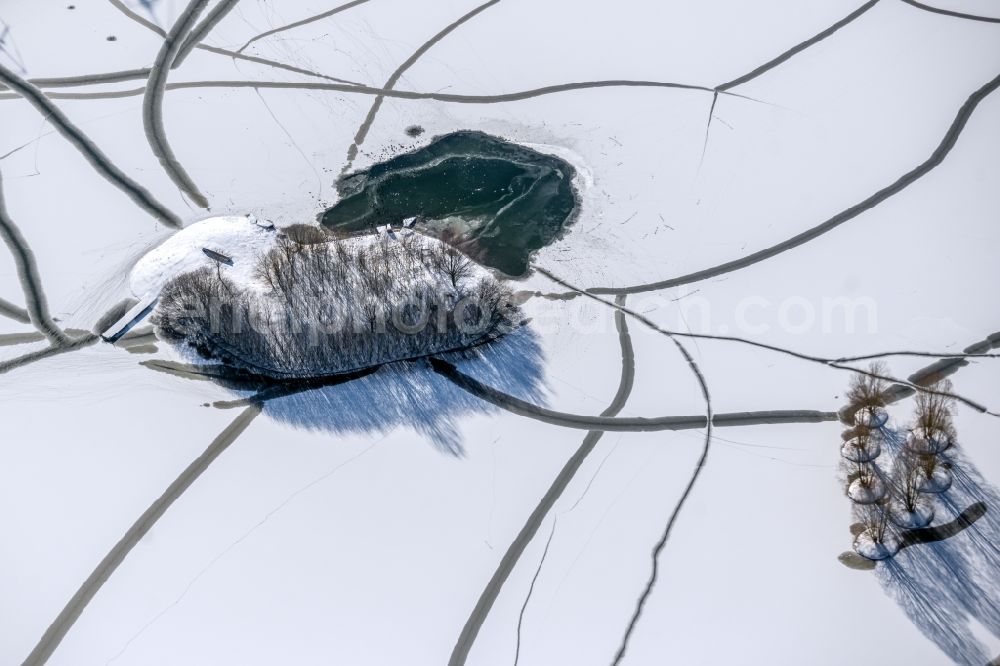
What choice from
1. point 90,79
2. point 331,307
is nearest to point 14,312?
point 90,79

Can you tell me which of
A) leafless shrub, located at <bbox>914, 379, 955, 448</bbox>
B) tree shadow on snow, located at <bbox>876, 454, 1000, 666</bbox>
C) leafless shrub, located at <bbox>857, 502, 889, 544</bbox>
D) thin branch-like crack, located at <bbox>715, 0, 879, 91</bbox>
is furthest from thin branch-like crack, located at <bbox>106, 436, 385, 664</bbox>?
thin branch-like crack, located at <bbox>715, 0, 879, 91</bbox>

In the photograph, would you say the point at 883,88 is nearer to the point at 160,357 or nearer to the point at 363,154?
the point at 363,154

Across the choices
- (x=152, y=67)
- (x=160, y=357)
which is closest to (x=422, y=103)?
(x=152, y=67)

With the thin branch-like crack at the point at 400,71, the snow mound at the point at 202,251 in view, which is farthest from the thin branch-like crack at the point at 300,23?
the snow mound at the point at 202,251

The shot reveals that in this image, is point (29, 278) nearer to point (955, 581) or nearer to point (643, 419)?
point (643, 419)

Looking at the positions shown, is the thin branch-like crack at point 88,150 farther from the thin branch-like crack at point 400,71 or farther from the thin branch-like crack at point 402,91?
the thin branch-like crack at point 400,71

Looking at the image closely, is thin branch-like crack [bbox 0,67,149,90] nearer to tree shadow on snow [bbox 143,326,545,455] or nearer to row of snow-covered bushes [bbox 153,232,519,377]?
row of snow-covered bushes [bbox 153,232,519,377]
